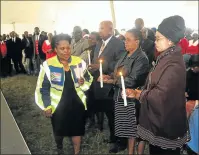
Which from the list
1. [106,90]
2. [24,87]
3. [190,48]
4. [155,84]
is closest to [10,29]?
[24,87]

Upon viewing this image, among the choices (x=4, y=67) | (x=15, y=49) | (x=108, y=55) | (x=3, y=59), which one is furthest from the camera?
(x=3, y=59)

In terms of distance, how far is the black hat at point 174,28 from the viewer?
83.7 inches

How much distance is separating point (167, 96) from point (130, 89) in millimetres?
406

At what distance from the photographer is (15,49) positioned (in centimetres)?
1251

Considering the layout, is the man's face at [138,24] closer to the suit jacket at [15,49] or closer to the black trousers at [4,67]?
the suit jacket at [15,49]

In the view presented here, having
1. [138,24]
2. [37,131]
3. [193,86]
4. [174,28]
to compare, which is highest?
[138,24]

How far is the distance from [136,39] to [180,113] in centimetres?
132

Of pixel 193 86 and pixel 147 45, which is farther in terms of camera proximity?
pixel 147 45

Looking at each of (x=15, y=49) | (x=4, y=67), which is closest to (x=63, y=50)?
(x=15, y=49)

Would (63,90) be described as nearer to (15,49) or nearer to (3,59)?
(15,49)

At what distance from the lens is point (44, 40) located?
27.9 ft

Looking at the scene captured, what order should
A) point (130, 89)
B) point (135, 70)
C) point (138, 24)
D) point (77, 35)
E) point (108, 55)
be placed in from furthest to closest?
point (77, 35), point (138, 24), point (108, 55), point (135, 70), point (130, 89)

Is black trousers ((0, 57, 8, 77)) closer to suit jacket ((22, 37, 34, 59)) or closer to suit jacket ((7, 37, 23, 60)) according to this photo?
suit jacket ((7, 37, 23, 60))

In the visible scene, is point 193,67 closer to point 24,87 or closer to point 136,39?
point 136,39
